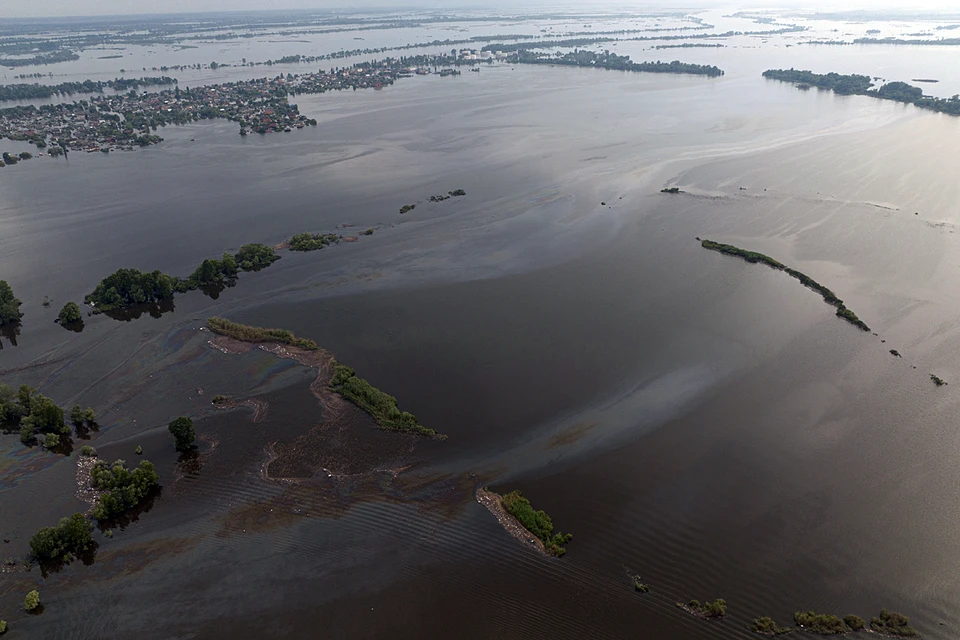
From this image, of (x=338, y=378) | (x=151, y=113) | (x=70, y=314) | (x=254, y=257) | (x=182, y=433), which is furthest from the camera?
(x=151, y=113)

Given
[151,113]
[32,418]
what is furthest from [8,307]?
[151,113]

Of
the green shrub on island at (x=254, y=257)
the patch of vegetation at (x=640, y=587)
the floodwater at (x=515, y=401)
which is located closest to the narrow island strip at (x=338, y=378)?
the floodwater at (x=515, y=401)

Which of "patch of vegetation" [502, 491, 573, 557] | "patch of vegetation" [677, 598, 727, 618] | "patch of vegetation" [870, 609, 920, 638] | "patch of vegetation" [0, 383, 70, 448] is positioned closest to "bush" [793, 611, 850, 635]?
"patch of vegetation" [870, 609, 920, 638]

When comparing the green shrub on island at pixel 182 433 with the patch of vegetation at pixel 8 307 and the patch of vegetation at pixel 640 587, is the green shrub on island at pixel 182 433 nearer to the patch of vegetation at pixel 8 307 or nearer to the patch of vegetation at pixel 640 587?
the patch of vegetation at pixel 8 307

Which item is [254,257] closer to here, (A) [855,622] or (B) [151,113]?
(A) [855,622]

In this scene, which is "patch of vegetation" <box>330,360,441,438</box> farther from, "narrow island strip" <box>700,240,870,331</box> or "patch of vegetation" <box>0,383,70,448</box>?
"narrow island strip" <box>700,240,870,331</box>

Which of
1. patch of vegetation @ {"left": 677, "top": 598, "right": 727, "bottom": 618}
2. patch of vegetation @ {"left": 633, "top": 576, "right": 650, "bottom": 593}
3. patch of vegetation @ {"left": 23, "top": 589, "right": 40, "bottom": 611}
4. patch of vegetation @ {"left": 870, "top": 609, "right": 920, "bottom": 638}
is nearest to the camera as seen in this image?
patch of vegetation @ {"left": 870, "top": 609, "right": 920, "bottom": 638}
